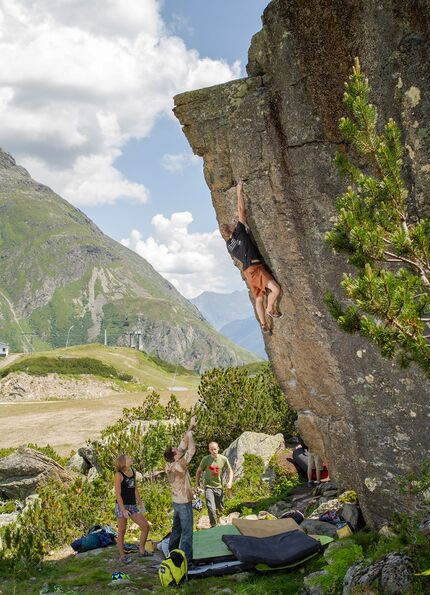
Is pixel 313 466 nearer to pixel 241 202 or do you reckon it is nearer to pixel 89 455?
pixel 241 202

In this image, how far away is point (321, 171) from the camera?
34.4 ft

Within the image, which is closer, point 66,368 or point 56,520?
point 56,520

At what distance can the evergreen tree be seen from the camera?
203 inches

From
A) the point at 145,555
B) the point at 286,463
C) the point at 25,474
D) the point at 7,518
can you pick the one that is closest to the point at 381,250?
the point at 145,555

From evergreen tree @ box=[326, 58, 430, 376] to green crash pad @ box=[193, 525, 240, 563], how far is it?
7192 millimetres

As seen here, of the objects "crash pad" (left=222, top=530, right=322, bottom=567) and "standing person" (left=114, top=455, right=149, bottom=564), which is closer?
"crash pad" (left=222, top=530, right=322, bottom=567)

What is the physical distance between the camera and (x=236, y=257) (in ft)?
39.9

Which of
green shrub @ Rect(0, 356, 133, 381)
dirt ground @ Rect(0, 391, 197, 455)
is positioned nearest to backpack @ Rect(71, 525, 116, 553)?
dirt ground @ Rect(0, 391, 197, 455)

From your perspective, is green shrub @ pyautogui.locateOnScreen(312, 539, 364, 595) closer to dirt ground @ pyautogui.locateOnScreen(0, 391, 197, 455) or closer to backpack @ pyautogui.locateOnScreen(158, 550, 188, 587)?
backpack @ pyautogui.locateOnScreen(158, 550, 188, 587)

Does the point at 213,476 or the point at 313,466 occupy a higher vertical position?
the point at 213,476

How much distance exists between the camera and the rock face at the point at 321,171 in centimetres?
892

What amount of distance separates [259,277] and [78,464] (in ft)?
62.4

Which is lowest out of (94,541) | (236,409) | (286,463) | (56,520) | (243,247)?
(94,541)

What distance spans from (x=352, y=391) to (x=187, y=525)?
4240 mm
